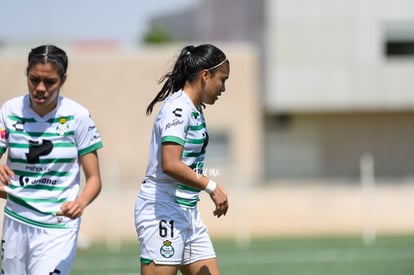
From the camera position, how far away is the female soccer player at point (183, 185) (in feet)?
20.7

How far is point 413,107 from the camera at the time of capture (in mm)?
37719

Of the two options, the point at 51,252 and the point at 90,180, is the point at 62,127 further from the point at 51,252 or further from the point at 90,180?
the point at 51,252

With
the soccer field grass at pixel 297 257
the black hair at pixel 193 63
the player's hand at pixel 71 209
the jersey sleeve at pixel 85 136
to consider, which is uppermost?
the black hair at pixel 193 63

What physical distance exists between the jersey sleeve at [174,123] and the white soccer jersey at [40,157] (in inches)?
18.8

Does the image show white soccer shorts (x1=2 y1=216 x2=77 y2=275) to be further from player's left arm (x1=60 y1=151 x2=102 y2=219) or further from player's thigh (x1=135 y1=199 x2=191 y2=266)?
player's thigh (x1=135 y1=199 x2=191 y2=266)

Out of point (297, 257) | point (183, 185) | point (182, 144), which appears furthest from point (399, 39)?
point (182, 144)

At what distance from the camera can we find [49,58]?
6227mm

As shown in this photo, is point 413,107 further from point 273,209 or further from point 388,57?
point 273,209

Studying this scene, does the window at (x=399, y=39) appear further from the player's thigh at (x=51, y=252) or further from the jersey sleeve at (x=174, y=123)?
the player's thigh at (x=51, y=252)

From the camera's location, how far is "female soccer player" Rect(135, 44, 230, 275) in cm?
632

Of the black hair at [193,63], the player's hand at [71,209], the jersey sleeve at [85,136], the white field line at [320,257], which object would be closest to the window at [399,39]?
the white field line at [320,257]

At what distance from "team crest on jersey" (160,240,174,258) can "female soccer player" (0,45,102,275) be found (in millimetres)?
485

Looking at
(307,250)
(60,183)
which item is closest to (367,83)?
(307,250)

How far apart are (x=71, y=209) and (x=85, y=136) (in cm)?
44
